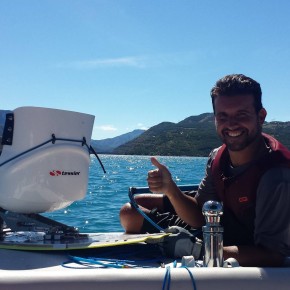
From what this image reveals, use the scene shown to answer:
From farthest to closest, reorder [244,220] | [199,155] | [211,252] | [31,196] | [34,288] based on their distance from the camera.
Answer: [199,155]
[31,196]
[244,220]
[211,252]
[34,288]

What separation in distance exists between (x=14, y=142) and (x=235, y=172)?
4.51 feet

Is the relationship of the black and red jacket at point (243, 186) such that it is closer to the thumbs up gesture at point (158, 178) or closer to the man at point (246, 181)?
the man at point (246, 181)

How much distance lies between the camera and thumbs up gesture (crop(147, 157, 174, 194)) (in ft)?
8.46

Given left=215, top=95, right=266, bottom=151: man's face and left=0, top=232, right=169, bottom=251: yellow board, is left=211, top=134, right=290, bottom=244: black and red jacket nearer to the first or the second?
left=215, top=95, right=266, bottom=151: man's face

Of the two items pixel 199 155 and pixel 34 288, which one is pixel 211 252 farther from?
Result: pixel 199 155

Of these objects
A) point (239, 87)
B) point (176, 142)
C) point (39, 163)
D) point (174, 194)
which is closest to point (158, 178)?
point (174, 194)

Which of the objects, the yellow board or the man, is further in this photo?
the yellow board

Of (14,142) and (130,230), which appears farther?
(130,230)

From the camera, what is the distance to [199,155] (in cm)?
10862

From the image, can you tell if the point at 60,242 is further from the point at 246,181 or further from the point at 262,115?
the point at 262,115

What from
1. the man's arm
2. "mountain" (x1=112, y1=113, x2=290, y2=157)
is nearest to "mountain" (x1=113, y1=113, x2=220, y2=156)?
"mountain" (x1=112, y1=113, x2=290, y2=157)

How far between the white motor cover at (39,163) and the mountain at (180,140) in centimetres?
9911

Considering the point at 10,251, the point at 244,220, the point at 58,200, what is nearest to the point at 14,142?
the point at 58,200

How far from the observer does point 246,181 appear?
2504mm
